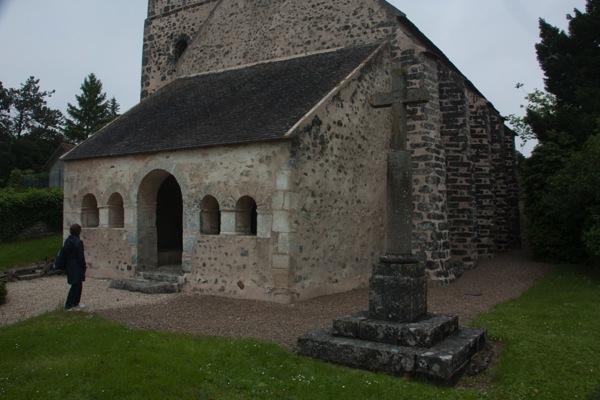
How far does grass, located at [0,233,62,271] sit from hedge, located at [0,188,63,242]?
2.31ft

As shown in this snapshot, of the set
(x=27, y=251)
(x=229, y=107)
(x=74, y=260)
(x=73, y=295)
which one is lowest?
(x=73, y=295)

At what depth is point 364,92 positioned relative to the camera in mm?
11766

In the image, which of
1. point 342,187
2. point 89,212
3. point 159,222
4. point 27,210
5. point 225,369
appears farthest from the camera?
point 27,210

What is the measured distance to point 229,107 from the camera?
12.4 meters

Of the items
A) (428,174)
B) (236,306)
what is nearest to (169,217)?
(236,306)

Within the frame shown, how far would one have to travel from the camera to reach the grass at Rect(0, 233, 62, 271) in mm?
16422

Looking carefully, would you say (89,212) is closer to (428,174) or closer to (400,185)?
(428,174)

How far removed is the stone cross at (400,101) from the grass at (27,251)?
45.0ft

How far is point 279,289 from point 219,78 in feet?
25.0

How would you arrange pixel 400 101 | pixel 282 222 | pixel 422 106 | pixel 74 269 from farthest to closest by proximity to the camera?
pixel 422 106
pixel 282 222
pixel 74 269
pixel 400 101

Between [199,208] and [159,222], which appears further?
[159,222]

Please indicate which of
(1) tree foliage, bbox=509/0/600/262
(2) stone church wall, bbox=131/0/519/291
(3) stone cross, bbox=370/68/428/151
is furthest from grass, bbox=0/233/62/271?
(1) tree foliage, bbox=509/0/600/262

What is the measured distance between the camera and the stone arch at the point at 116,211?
43.2ft

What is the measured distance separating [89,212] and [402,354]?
1100 cm
